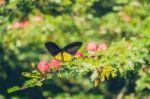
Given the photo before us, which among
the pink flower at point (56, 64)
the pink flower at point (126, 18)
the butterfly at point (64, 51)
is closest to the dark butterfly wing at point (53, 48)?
the butterfly at point (64, 51)

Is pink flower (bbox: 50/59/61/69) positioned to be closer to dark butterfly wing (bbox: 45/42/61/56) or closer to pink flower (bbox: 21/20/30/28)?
dark butterfly wing (bbox: 45/42/61/56)

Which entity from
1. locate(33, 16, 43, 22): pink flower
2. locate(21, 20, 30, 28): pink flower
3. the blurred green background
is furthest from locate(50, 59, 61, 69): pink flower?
locate(21, 20, 30, 28): pink flower

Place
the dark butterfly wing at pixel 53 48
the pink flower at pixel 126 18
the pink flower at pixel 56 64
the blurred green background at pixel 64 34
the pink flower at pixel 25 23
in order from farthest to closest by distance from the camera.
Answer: the pink flower at pixel 25 23, the pink flower at pixel 126 18, the blurred green background at pixel 64 34, the dark butterfly wing at pixel 53 48, the pink flower at pixel 56 64

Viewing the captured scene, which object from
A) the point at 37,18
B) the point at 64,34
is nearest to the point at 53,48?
the point at 37,18

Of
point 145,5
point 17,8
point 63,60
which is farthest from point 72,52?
point 145,5

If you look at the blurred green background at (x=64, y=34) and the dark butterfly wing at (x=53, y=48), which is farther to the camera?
the blurred green background at (x=64, y=34)

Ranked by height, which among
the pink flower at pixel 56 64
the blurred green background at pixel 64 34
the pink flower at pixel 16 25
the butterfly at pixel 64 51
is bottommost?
the pink flower at pixel 56 64

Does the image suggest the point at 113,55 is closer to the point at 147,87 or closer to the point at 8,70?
the point at 147,87

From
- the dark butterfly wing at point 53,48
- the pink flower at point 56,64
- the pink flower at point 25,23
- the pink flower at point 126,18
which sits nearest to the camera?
the pink flower at point 56,64

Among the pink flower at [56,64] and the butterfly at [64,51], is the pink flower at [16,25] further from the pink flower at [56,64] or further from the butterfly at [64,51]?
the pink flower at [56,64]
